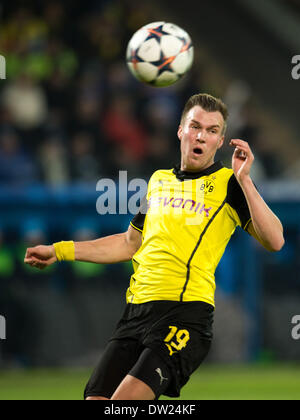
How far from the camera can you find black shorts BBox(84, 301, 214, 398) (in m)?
4.71

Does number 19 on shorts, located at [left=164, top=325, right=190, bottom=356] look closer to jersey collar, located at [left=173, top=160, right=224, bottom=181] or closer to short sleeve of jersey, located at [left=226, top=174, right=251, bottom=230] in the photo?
short sleeve of jersey, located at [left=226, top=174, right=251, bottom=230]

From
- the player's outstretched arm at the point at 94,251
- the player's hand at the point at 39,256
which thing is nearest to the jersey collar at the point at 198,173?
the player's outstretched arm at the point at 94,251

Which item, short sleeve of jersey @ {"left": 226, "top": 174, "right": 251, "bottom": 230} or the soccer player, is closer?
the soccer player

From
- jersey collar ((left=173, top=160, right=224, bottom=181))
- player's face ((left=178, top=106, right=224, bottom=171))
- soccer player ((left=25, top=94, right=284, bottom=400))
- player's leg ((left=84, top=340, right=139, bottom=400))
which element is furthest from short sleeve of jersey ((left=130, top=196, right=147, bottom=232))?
player's leg ((left=84, top=340, right=139, bottom=400))

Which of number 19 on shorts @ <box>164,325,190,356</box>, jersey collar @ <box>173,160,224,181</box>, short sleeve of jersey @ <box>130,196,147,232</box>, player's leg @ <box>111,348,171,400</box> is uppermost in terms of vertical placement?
jersey collar @ <box>173,160,224,181</box>

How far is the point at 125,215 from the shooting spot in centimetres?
1177

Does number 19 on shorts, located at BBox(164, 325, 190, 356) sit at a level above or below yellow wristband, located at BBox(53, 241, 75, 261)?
below

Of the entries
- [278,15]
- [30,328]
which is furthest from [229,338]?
[278,15]

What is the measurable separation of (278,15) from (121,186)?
8076mm

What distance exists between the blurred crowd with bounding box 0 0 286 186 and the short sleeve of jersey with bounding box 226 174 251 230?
22.9 ft

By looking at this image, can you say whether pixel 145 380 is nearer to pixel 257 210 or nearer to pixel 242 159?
pixel 257 210

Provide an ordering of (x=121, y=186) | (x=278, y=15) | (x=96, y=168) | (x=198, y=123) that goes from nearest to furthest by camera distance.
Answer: (x=198, y=123) < (x=121, y=186) < (x=96, y=168) < (x=278, y=15)
